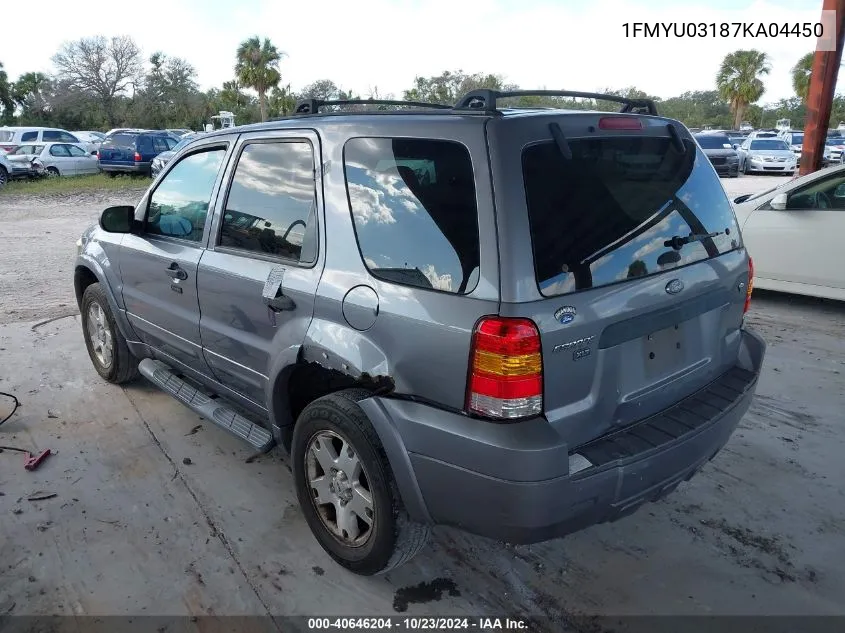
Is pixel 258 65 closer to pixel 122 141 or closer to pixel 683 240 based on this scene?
pixel 122 141

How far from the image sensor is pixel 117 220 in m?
3.91

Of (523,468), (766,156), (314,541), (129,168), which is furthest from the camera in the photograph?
(766,156)

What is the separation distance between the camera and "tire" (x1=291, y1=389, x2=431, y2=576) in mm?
2490

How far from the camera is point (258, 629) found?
2510 millimetres

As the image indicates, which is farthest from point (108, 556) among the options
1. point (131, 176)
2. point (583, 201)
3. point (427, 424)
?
point (131, 176)

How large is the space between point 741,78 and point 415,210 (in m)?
61.0

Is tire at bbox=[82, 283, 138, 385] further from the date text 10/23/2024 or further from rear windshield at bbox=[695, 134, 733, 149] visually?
rear windshield at bbox=[695, 134, 733, 149]

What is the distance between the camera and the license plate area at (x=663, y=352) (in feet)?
8.20

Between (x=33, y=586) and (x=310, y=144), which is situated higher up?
(x=310, y=144)

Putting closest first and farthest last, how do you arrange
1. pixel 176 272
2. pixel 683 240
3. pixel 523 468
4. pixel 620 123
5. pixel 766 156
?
pixel 523 468 < pixel 620 123 < pixel 683 240 < pixel 176 272 < pixel 766 156

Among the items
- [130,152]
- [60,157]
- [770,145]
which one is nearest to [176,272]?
[130,152]

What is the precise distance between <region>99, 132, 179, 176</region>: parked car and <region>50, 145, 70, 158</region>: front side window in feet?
4.86

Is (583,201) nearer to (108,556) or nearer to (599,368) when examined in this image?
(599,368)

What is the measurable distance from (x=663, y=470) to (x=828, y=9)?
29.3ft
